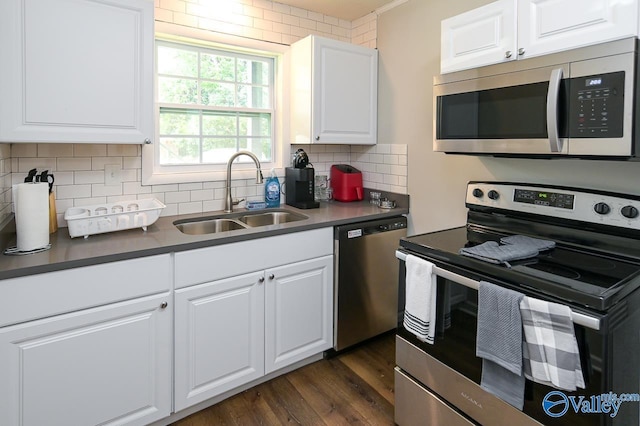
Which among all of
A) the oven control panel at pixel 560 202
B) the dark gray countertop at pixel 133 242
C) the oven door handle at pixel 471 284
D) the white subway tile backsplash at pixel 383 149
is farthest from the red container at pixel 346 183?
the oven door handle at pixel 471 284

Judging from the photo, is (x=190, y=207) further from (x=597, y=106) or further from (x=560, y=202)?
(x=597, y=106)

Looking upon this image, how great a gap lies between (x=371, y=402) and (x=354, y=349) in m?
0.53

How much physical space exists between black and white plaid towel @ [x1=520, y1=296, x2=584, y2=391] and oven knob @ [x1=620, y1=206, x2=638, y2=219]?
0.64 m

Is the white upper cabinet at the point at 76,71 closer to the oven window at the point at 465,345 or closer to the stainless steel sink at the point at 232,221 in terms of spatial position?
the stainless steel sink at the point at 232,221

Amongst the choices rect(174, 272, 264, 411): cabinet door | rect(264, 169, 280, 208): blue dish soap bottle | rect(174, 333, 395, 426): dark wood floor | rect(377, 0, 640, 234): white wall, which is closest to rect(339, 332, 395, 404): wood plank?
rect(174, 333, 395, 426): dark wood floor

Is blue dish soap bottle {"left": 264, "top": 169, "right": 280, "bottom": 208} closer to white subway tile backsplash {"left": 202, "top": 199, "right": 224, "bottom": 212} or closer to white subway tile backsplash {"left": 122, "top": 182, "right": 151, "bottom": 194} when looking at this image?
white subway tile backsplash {"left": 202, "top": 199, "right": 224, "bottom": 212}

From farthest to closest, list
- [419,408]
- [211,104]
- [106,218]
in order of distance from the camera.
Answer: [211,104] < [106,218] < [419,408]

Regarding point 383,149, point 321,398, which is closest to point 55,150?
point 321,398

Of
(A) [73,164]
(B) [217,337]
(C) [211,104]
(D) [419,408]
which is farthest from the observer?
(C) [211,104]

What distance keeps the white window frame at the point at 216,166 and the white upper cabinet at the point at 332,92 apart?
0.10m

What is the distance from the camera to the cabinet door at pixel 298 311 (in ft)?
7.26

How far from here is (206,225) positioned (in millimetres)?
2479

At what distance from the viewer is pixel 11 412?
4.96 ft

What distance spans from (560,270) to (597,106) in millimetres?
593
